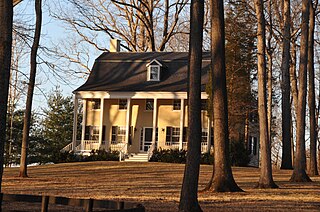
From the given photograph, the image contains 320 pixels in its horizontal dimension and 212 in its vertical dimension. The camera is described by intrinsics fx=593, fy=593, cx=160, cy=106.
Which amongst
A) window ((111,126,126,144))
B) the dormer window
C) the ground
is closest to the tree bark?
the ground

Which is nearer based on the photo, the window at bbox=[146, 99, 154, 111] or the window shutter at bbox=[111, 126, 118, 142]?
the window shutter at bbox=[111, 126, 118, 142]

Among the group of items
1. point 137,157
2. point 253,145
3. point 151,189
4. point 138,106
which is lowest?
point 151,189

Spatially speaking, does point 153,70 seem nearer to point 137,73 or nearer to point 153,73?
point 153,73

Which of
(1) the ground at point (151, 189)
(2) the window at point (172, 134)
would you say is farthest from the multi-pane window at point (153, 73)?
(1) the ground at point (151, 189)

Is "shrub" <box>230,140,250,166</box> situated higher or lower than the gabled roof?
lower

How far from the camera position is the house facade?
3962 cm

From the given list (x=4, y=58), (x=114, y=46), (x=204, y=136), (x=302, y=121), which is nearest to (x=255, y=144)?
(x=204, y=136)

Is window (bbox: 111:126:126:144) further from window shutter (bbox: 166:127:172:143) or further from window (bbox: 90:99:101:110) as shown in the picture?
window shutter (bbox: 166:127:172:143)

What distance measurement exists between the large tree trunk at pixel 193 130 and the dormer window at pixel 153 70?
2770cm

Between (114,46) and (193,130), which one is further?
(114,46)

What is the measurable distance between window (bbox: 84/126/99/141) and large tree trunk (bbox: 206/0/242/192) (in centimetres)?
2385

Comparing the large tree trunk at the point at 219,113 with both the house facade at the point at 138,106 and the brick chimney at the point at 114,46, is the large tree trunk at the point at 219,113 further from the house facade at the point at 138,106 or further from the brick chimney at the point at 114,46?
the brick chimney at the point at 114,46

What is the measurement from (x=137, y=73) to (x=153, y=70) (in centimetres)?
140

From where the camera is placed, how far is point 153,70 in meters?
41.6
